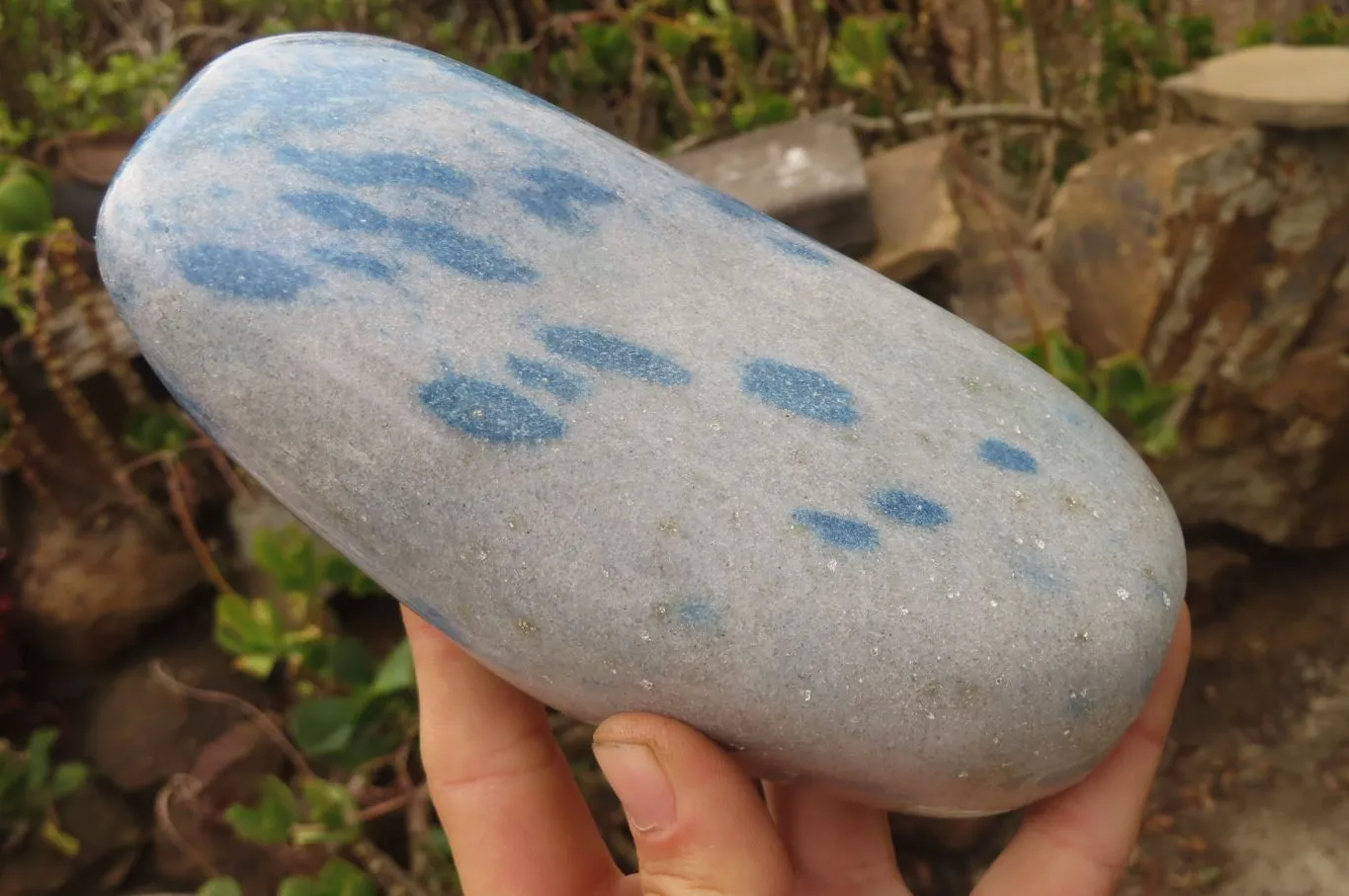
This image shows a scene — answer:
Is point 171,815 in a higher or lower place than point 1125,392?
lower

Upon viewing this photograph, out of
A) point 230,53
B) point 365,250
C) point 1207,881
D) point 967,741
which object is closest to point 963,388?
point 967,741

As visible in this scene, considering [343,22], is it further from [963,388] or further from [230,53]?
[963,388]

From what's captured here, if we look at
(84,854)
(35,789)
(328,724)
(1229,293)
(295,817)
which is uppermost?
(1229,293)

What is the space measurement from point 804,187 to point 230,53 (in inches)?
29.8

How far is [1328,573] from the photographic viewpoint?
4.72ft

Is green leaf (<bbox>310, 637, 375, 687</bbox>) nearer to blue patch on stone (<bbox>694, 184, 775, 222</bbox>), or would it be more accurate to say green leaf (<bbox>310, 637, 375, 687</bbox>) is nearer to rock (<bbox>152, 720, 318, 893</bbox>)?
rock (<bbox>152, 720, 318, 893</bbox>)

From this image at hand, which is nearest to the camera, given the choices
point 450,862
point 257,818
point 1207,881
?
point 257,818

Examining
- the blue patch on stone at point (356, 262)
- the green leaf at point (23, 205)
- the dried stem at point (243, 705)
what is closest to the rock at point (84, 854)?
the dried stem at point (243, 705)

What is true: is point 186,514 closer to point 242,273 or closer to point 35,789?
point 35,789

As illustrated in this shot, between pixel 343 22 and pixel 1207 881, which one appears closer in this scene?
pixel 1207 881

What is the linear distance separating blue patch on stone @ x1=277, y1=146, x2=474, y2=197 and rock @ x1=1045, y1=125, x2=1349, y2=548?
91cm

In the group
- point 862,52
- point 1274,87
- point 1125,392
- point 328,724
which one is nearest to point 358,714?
point 328,724

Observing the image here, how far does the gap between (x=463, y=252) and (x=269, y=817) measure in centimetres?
62

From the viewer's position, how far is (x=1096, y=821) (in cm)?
71
